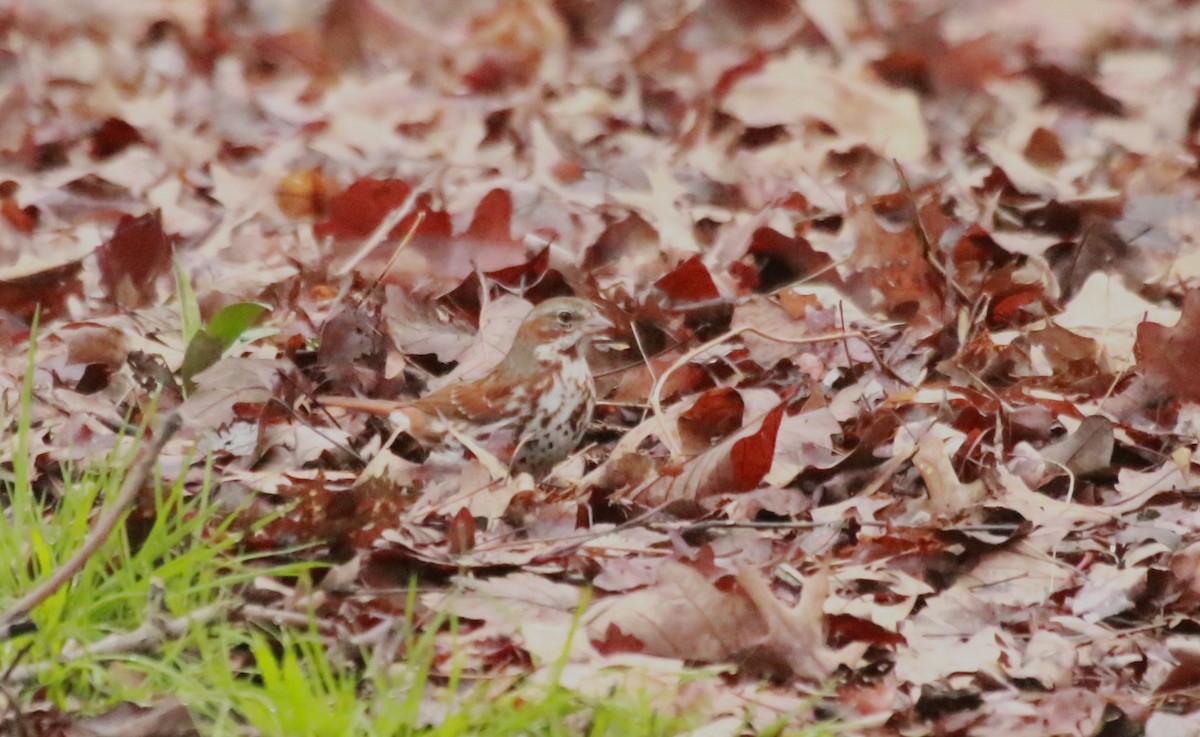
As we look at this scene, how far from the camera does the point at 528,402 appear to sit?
4.58 m

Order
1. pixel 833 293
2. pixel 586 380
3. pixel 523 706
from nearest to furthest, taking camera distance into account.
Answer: pixel 523 706 → pixel 586 380 → pixel 833 293

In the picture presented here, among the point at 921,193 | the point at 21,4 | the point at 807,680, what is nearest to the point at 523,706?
the point at 807,680

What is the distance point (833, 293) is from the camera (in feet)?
17.8

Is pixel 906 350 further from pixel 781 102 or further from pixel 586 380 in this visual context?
pixel 781 102

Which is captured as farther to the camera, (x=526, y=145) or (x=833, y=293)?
(x=526, y=145)

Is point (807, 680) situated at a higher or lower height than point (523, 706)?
lower

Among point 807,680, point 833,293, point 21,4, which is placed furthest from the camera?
point 21,4

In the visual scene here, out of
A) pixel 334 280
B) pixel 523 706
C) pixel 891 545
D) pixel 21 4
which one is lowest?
pixel 21 4

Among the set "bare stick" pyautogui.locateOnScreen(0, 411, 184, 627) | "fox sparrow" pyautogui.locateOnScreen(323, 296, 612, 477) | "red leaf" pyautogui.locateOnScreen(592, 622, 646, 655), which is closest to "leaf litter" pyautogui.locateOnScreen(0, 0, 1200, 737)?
"red leaf" pyautogui.locateOnScreen(592, 622, 646, 655)

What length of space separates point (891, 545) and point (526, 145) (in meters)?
5.00

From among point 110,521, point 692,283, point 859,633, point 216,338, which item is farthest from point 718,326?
point 110,521

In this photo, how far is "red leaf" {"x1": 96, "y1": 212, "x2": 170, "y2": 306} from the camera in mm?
5688

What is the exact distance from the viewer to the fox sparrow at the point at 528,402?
14.6 ft

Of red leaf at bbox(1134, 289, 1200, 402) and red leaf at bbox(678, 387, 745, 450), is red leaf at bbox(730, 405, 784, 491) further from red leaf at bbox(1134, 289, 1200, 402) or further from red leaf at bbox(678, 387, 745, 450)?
red leaf at bbox(1134, 289, 1200, 402)
